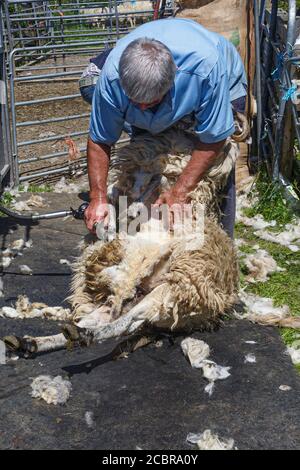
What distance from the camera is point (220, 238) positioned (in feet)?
12.1

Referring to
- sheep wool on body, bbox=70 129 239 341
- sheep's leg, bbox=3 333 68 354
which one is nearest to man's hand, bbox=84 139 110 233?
sheep wool on body, bbox=70 129 239 341

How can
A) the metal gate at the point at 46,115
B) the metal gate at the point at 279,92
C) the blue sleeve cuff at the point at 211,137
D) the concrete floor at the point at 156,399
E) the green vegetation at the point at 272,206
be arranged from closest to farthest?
1. the concrete floor at the point at 156,399
2. the blue sleeve cuff at the point at 211,137
3. the metal gate at the point at 279,92
4. the green vegetation at the point at 272,206
5. the metal gate at the point at 46,115

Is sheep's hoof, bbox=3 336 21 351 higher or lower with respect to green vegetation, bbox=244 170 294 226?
higher

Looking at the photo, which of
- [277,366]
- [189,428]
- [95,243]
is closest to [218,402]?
[189,428]

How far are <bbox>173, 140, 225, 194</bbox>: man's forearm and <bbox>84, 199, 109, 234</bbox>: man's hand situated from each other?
1.28 feet

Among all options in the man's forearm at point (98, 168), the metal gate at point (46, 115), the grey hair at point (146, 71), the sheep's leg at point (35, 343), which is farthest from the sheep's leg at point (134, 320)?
the metal gate at point (46, 115)

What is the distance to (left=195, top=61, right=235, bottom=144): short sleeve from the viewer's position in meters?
3.40

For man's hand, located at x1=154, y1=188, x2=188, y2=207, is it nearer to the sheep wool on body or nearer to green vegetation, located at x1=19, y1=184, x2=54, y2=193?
the sheep wool on body

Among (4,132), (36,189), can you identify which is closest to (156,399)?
(36,189)

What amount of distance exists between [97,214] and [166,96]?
0.73 m

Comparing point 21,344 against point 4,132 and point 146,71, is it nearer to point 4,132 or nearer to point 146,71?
point 146,71

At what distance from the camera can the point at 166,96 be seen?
3.38 meters

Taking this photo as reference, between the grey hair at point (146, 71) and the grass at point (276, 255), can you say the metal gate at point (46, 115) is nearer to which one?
the grass at point (276, 255)

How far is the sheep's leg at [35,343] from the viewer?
3334mm
